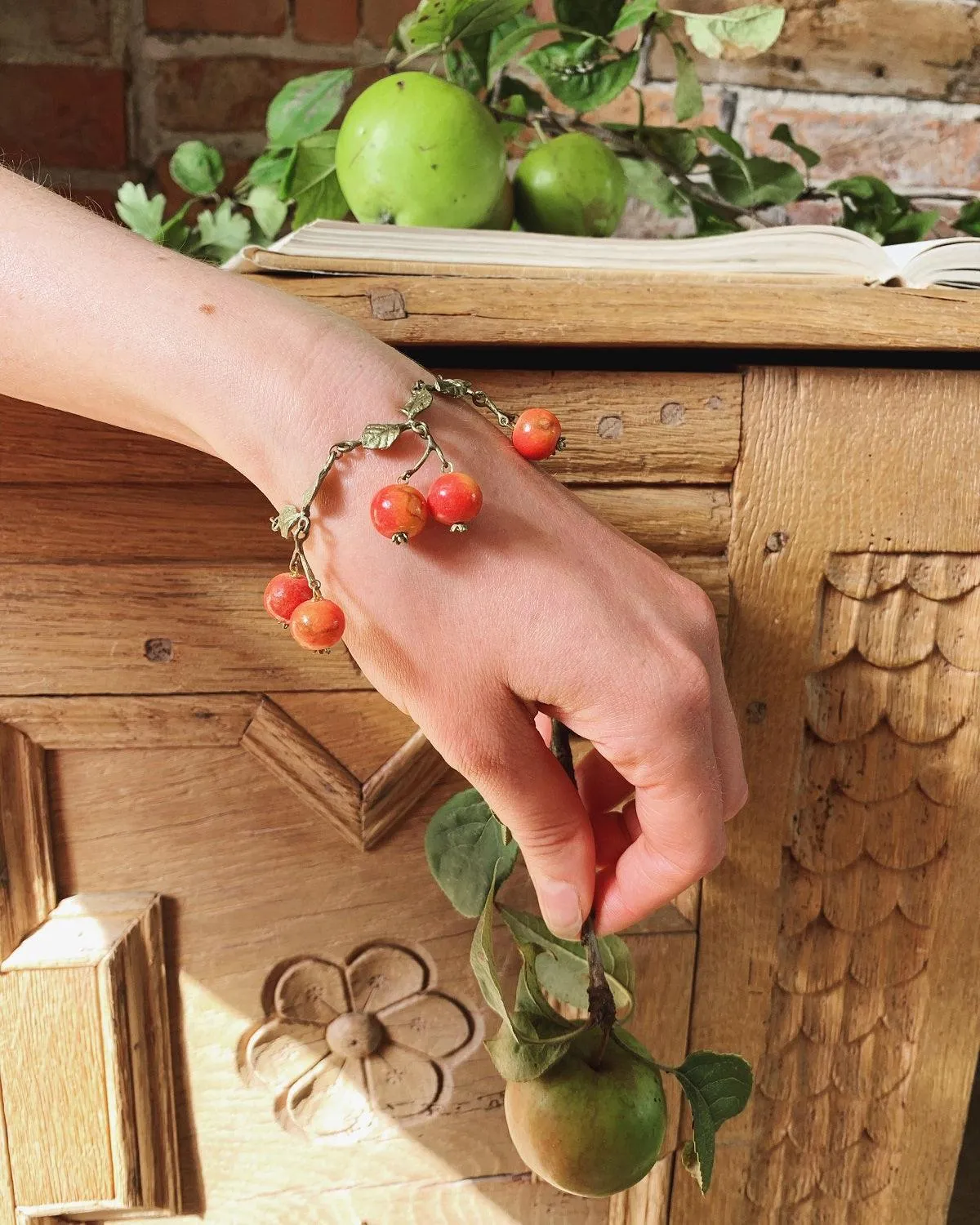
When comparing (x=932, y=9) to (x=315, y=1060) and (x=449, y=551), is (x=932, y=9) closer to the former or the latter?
(x=449, y=551)

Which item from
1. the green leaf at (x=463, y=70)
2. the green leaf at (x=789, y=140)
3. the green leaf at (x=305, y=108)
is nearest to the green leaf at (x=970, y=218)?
the green leaf at (x=789, y=140)

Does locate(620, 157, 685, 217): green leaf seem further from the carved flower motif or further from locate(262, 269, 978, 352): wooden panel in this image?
the carved flower motif

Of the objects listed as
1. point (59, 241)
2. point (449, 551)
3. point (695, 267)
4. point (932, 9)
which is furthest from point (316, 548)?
point (932, 9)

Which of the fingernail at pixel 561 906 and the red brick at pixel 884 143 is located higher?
the red brick at pixel 884 143

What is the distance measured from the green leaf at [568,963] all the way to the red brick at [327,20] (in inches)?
37.0

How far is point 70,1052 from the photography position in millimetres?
588

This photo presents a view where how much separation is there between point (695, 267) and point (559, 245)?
9 cm

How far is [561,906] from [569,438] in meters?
0.27

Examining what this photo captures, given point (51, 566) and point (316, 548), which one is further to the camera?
point (51, 566)

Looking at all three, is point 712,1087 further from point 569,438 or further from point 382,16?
point 382,16

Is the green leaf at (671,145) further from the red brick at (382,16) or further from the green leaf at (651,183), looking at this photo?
the red brick at (382,16)

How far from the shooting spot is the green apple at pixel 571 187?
0.67 meters

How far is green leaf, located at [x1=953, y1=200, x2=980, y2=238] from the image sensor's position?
864mm

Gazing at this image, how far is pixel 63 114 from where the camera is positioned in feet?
3.03
